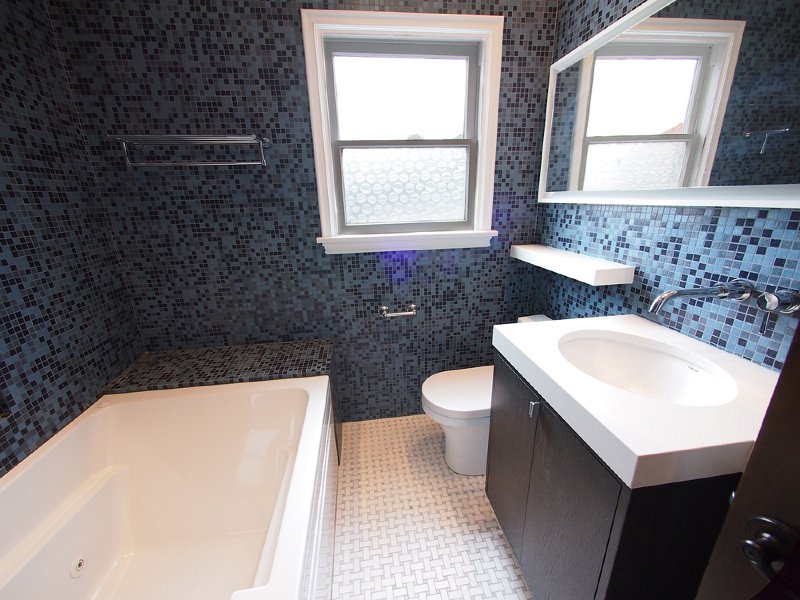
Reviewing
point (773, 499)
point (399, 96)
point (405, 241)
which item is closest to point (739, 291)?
point (773, 499)

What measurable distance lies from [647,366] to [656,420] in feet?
1.58

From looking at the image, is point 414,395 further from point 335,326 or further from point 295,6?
point 295,6

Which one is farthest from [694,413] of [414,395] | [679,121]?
[414,395]

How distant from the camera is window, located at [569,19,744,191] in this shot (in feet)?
3.12

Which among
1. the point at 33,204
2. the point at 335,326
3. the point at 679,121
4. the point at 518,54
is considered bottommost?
the point at 335,326

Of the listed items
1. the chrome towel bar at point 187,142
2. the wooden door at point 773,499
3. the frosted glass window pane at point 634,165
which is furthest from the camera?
the chrome towel bar at point 187,142

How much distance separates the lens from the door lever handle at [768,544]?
16.4 inches

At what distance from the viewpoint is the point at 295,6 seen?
4.76 feet

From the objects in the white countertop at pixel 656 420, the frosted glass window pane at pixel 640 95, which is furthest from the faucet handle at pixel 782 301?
the frosted glass window pane at pixel 640 95

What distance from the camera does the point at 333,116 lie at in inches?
67.6

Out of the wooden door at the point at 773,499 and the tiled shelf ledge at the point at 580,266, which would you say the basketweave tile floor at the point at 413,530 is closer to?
the wooden door at the point at 773,499

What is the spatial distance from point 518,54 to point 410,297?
133cm

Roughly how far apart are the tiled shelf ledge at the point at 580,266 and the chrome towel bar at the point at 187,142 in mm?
1392

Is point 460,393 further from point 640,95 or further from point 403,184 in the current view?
point 640,95
